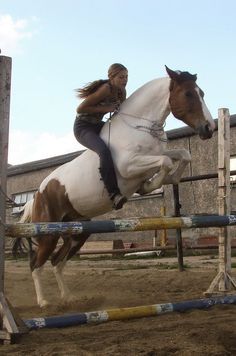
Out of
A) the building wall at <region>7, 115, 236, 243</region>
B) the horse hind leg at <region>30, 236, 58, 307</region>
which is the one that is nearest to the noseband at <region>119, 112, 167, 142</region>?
the horse hind leg at <region>30, 236, 58, 307</region>

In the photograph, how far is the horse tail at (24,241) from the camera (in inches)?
288

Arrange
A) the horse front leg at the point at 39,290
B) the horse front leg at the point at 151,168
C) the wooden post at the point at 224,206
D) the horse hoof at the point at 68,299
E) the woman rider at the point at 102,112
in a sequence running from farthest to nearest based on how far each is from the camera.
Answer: the horse hoof at the point at 68,299
the horse front leg at the point at 39,290
the wooden post at the point at 224,206
the woman rider at the point at 102,112
the horse front leg at the point at 151,168

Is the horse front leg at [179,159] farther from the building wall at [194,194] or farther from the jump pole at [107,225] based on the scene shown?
the building wall at [194,194]

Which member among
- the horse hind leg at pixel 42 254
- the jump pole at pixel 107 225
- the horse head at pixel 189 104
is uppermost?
the horse head at pixel 189 104

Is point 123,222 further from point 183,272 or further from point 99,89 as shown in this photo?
point 183,272

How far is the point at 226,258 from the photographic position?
639 cm

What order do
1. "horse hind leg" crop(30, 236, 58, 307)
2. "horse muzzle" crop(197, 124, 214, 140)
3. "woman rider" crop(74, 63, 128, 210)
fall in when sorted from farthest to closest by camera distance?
"horse hind leg" crop(30, 236, 58, 307)
"woman rider" crop(74, 63, 128, 210)
"horse muzzle" crop(197, 124, 214, 140)

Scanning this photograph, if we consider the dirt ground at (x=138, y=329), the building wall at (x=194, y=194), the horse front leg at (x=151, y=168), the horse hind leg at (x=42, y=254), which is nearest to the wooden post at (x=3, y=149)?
the dirt ground at (x=138, y=329)

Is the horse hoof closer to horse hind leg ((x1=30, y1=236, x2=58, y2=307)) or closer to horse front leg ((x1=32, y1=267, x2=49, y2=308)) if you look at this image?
horse front leg ((x1=32, y1=267, x2=49, y2=308))

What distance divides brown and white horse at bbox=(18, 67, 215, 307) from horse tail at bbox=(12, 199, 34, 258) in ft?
3.31

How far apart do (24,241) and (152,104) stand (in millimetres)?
3299

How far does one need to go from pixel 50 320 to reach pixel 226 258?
3.06 meters

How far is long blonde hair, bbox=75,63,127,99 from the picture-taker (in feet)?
19.4

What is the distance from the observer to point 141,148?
5555mm
